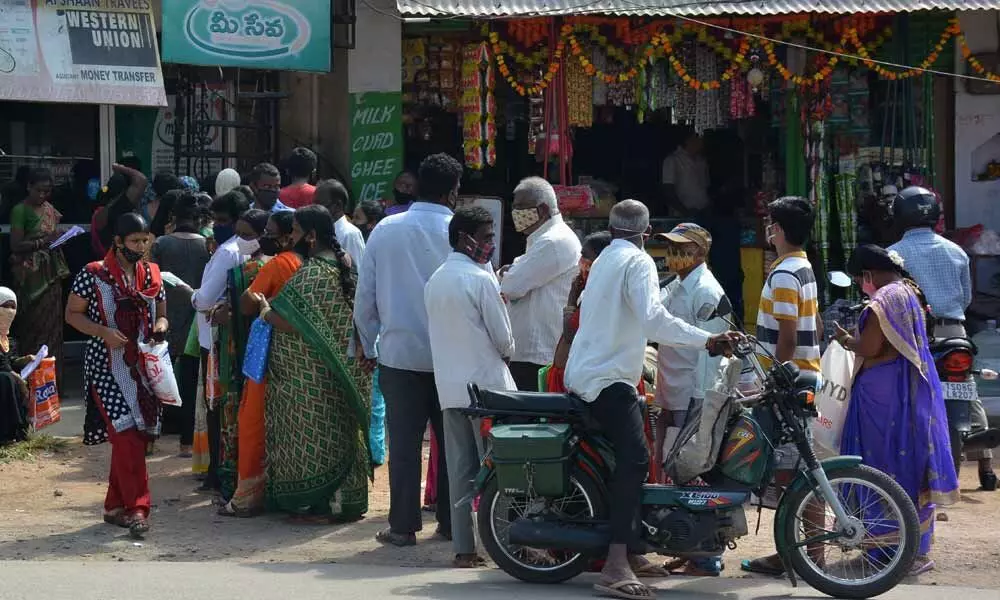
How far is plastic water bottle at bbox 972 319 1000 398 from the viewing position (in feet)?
34.9

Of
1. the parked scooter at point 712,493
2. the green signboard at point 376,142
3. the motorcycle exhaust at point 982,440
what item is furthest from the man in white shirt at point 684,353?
the green signboard at point 376,142

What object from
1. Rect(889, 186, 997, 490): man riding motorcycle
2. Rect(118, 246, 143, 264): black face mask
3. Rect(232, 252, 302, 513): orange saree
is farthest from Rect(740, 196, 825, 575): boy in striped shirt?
Rect(118, 246, 143, 264): black face mask

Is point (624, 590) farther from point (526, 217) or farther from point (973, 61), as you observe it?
point (973, 61)

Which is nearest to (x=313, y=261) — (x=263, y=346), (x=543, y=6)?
(x=263, y=346)

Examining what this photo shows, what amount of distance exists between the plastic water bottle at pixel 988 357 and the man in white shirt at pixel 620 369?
4.75 m

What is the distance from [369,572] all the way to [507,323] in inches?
52.2

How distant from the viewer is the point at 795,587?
6.66 metres

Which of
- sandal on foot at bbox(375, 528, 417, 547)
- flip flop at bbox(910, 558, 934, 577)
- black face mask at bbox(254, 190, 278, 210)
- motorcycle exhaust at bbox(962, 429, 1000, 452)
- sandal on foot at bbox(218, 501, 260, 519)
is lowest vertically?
flip flop at bbox(910, 558, 934, 577)

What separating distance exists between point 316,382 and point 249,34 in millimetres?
4669

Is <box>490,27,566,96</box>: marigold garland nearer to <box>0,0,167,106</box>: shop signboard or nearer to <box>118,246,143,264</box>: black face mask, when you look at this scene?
<box>0,0,167,106</box>: shop signboard

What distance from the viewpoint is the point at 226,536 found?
26.0ft

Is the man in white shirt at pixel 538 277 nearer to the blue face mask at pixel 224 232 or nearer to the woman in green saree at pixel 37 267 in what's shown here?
the blue face mask at pixel 224 232

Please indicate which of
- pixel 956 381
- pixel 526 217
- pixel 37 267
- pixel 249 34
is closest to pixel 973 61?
pixel 956 381

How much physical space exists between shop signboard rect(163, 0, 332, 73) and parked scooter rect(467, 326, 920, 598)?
584 cm
